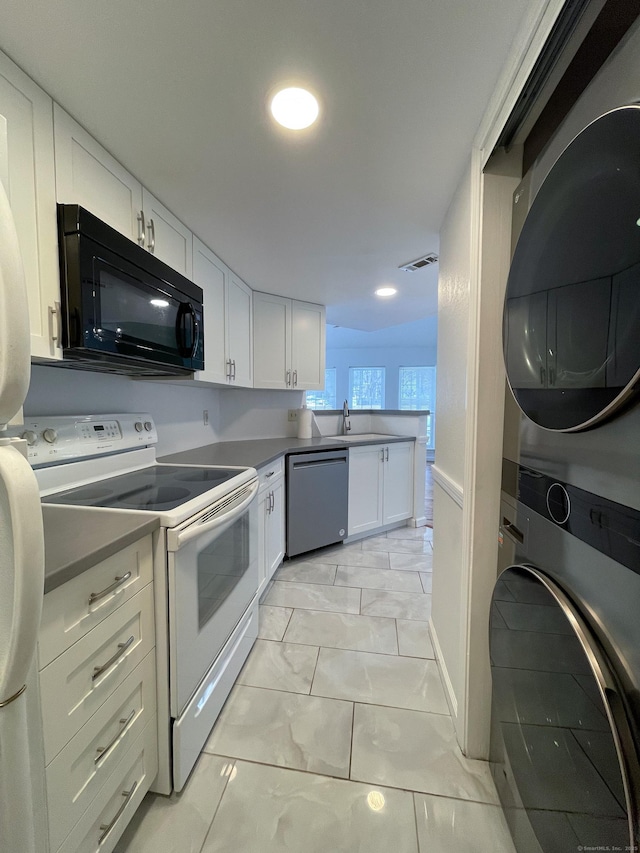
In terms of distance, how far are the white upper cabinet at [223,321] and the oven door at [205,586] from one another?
0.90m

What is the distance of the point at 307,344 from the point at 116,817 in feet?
9.41

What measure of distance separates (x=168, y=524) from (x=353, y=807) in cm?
105

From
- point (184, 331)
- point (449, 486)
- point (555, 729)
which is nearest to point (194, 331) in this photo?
point (184, 331)

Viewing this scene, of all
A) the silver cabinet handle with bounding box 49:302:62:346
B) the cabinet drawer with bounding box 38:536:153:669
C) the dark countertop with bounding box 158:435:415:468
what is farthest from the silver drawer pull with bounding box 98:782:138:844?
the silver cabinet handle with bounding box 49:302:62:346

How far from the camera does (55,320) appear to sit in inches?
40.2

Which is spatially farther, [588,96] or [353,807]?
[353,807]

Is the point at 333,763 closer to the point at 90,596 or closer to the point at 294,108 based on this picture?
the point at 90,596

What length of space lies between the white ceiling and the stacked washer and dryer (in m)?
0.49

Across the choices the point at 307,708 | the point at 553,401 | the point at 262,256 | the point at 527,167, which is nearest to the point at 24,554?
the point at 553,401

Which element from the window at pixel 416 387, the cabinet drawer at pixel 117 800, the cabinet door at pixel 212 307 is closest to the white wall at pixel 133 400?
the cabinet door at pixel 212 307

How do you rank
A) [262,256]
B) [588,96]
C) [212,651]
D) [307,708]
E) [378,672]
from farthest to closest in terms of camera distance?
1. [262,256]
2. [378,672]
3. [307,708]
4. [212,651]
5. [588,96]

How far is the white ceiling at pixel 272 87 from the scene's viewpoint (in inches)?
31.3

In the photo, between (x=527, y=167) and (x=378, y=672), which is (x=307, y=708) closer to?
(x=378, y=672)

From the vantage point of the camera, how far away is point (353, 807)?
1028mm
